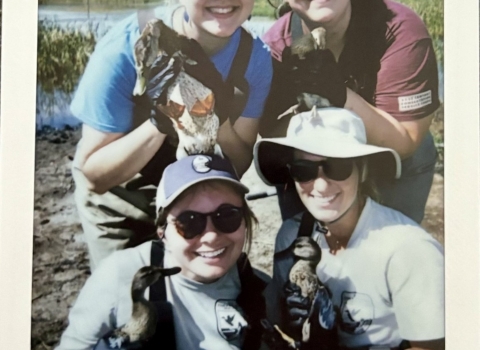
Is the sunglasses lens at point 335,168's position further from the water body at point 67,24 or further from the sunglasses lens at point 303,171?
the water body at point 67,24

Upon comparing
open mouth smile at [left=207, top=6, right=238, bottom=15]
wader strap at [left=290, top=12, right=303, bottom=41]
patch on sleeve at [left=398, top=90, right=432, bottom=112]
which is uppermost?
open mouth smile at [left=207, top=6, right=238, bottom=15]

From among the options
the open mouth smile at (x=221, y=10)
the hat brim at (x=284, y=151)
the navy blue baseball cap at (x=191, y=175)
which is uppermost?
the open mouth smile at (x=221, y=10)

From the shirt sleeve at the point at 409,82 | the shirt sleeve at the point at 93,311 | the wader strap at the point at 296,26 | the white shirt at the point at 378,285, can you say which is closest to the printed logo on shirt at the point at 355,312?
the white shirt at the point at 378,285

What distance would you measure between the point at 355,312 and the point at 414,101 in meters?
0.60

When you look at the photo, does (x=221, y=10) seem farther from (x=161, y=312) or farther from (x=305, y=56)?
(x=161, y=312)

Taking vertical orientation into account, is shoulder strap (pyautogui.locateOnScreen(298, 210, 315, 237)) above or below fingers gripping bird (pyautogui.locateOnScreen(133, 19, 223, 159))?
below

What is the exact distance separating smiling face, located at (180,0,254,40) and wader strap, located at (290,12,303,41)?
138 millimetres

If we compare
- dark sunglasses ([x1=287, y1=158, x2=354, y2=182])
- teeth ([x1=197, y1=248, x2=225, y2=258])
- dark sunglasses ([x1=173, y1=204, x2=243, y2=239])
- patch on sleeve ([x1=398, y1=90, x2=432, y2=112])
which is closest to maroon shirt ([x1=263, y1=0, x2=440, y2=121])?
patch on sleeve ([x1=398, y1=90, x2=432, y2=112])

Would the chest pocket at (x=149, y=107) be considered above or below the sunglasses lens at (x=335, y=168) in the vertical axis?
above

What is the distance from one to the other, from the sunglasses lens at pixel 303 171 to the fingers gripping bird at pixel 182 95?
20 cm

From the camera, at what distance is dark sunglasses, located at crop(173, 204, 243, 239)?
1351 millimetres

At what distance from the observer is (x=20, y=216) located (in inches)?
54.4

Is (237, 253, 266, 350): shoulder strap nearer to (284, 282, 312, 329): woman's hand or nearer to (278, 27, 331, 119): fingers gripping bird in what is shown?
(284, 282, 312, 329): woman's hand

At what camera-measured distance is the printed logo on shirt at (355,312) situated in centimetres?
136
